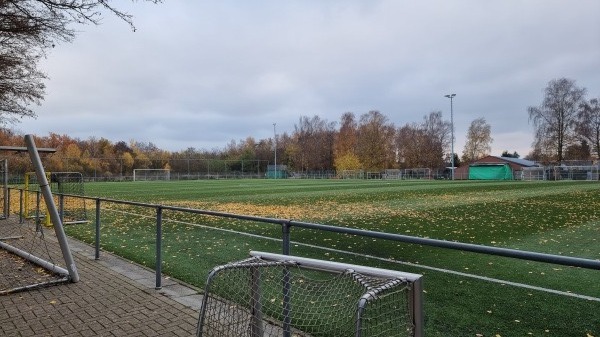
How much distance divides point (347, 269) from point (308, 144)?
107436 mm

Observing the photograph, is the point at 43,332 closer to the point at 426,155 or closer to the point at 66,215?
the point at 66,215

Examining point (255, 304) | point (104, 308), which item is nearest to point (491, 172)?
point (104, 308)

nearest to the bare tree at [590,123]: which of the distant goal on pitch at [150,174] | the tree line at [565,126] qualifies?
the tree line at [565,126]

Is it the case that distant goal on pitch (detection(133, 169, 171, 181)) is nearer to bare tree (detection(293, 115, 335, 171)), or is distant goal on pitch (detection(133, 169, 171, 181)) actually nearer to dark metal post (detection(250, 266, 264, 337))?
bare tree (detection(293, 115, 335, 171))

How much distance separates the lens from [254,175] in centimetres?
9356

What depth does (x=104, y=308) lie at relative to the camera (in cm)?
534

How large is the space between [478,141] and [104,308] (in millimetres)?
111745

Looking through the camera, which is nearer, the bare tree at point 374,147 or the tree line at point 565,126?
the tree line at point 565,126

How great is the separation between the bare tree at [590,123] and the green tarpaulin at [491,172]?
10951 mm

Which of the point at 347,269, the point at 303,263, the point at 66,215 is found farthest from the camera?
the point at 66,215

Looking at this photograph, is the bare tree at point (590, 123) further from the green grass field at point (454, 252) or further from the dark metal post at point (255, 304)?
the dark metal post at point (255, 304)

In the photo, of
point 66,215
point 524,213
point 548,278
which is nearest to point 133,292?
point 548,278

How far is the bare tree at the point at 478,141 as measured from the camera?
107 meters

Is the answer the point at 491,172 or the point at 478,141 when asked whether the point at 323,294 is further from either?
the point at 478,141
